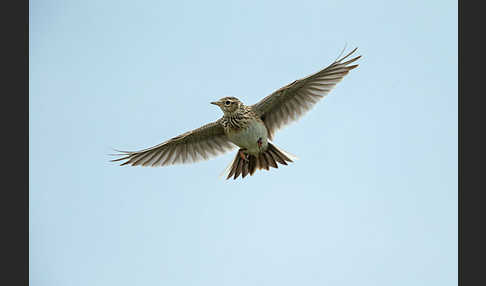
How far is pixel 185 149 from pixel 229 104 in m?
2.22

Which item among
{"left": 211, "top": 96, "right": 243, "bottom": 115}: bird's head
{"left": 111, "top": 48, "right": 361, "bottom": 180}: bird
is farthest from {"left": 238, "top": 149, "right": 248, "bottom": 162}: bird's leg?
{"left": 211, "top": 96, "right": 243, "bottom": 115}: bird's head

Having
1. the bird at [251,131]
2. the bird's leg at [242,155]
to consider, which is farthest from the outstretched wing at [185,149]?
the bird's leg at [242,155]

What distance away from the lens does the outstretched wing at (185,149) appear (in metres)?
14.1

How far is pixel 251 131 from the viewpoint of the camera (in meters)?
12.8

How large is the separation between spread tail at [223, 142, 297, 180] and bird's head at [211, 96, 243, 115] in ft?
3.51

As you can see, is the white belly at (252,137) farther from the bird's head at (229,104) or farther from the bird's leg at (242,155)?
the bird's head at (229,104)

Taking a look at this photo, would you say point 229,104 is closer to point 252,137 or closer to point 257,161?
point 252,137

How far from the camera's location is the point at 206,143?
14.5m

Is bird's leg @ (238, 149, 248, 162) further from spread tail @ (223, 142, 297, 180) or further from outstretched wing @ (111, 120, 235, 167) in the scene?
outstretched wing @ (111, 120, 235, 167)

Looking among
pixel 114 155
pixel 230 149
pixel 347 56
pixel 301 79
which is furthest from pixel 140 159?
pixel 347 56

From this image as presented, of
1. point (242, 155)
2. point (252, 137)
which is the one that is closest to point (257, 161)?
point (242, 155)

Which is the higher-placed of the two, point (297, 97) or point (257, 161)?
point (297, 97)

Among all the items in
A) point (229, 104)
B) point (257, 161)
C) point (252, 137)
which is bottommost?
point (257, 161)

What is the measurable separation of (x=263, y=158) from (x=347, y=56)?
8.32 feet
